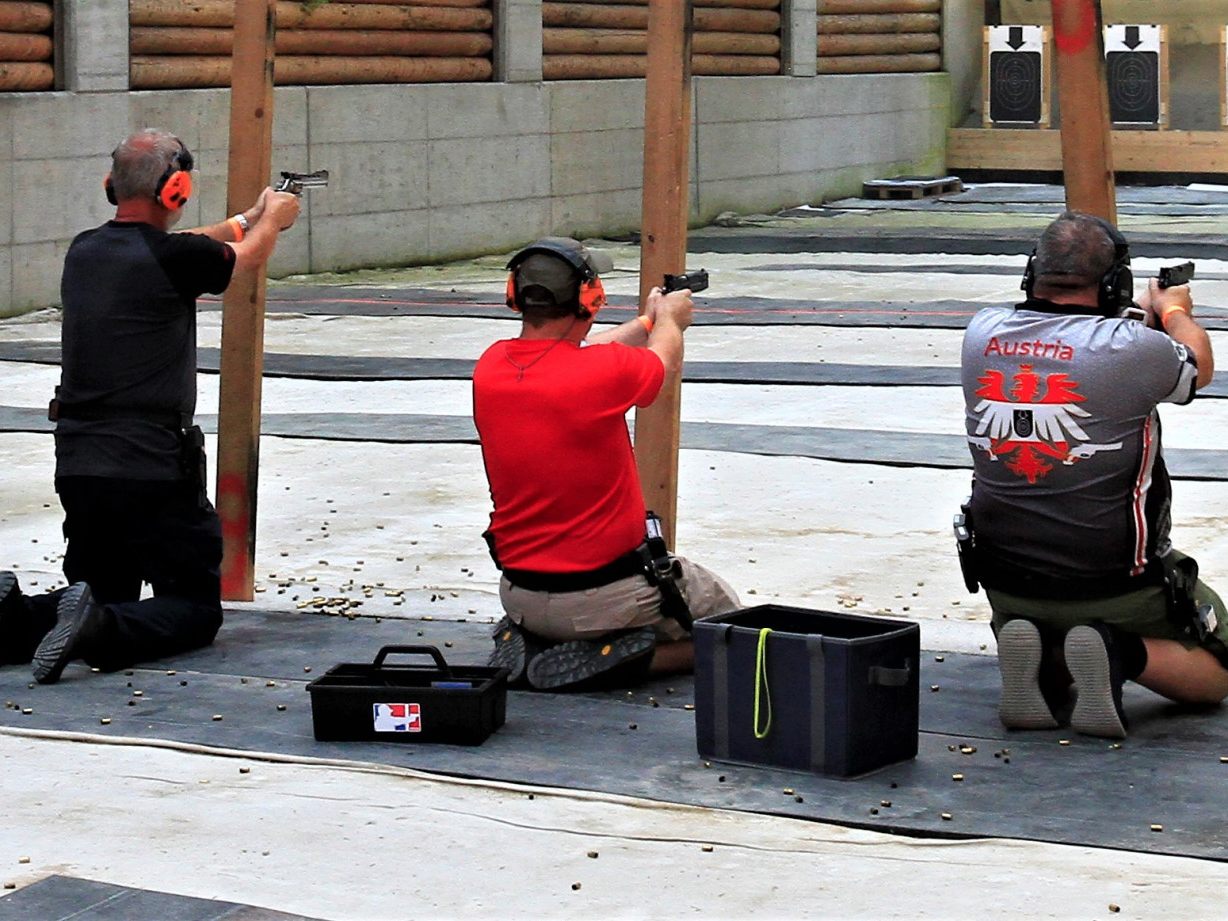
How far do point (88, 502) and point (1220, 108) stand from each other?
23.9 m

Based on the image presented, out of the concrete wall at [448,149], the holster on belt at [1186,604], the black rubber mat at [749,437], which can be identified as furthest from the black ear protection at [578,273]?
the concrete wall at [448,149]

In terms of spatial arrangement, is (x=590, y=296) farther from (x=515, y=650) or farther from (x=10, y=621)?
(x=10, y=621)

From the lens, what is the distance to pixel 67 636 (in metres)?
6.17

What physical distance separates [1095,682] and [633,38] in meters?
17.6

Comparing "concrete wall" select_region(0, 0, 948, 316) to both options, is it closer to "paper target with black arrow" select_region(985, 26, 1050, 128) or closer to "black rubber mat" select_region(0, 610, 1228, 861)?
"paper target with black arrow" select_region(985, 26, 1050, 128)

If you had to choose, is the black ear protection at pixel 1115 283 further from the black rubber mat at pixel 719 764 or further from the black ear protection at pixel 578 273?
the black ear protection at pixel 578 273

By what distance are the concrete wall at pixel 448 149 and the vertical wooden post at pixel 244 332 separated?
8839mm

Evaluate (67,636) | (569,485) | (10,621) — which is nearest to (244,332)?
(10,621)

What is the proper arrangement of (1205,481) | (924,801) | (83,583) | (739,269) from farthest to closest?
(739,269) < (1205,481) < (83,583) < (924,801)

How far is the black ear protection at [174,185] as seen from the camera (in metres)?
6.48

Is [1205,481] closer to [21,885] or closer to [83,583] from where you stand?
[83,583]

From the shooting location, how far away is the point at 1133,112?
1114 inches

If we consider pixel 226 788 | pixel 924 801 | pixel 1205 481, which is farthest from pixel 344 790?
pixel 1205 481

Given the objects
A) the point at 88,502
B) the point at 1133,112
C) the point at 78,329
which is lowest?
the point at 88,502
